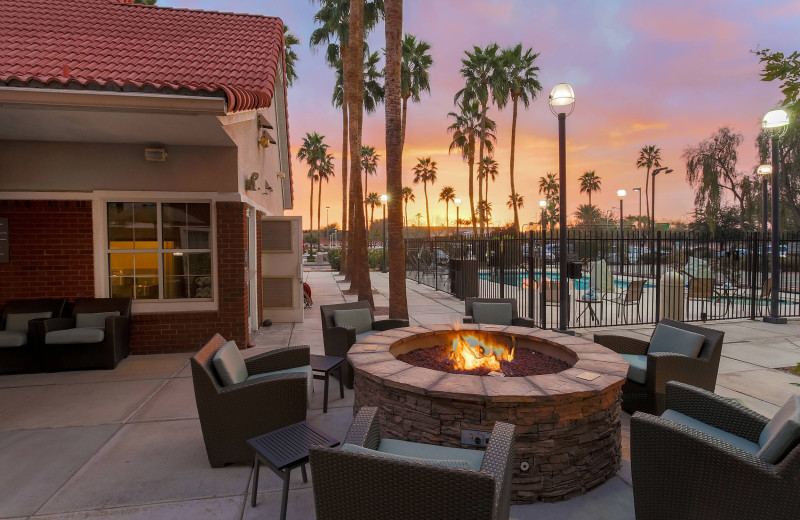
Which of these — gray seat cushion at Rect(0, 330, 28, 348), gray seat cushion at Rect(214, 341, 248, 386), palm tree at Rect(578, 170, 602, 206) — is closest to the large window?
gray seat cushion at Rect(0, 330, 28, 348)

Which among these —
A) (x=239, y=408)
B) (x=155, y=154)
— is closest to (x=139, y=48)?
(x=155, y=154)

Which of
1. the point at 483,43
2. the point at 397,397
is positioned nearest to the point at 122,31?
the point at 397,397

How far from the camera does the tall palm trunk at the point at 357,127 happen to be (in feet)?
36.0

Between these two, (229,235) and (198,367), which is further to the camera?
(229,235)

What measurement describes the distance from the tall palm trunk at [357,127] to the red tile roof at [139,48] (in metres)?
3.45

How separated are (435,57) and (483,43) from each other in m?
5.61

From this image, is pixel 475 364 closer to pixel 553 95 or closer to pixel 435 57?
pixel 553 95

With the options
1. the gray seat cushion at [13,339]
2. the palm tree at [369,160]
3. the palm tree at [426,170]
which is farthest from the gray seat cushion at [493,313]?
the palm tree at [426,170]

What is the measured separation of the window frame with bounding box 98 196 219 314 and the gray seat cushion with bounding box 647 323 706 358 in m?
6.46

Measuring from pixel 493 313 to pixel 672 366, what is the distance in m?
2.45

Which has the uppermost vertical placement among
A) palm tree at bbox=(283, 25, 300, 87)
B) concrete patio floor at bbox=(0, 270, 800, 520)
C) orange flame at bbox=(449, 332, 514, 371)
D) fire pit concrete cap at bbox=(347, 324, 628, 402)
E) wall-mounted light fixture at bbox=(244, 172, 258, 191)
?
palm tree at bbox=(283, 25, 300, 87)

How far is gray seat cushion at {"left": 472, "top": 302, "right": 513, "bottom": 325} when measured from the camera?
6074mm

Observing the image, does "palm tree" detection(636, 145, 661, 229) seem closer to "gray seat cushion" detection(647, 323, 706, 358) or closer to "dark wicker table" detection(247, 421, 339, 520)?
"gray seat cushion" detection(647, 323, 706, 358)

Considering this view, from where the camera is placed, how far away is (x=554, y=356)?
4387 millimetres
